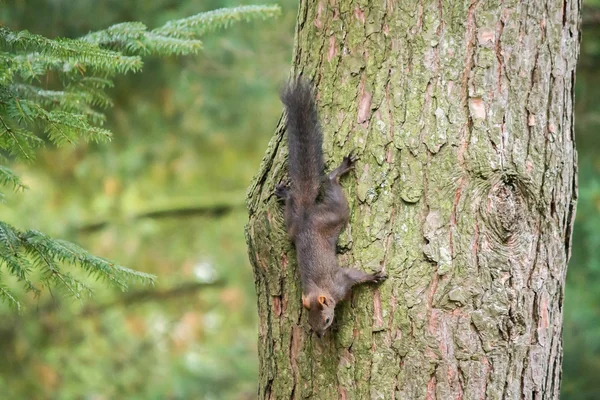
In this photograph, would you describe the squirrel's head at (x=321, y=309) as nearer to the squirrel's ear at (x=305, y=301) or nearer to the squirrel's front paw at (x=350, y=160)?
the squirrel's ear at (x=305, y=301)

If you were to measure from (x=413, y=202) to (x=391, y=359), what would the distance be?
19.9 inches

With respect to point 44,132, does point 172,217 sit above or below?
above

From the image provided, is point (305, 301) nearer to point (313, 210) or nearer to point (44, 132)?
point (313, 210)

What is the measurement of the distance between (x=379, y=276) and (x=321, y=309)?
0.22 meters

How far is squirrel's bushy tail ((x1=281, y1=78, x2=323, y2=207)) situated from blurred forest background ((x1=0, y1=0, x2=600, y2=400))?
111 inches

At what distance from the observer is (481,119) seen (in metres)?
2.31

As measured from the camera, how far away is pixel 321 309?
7.74ft

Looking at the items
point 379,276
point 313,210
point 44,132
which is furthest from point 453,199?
point 44,132

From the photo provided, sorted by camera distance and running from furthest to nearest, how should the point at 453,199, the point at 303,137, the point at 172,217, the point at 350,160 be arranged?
the point at 172,217
the point at 303,137
the point at 350,160
the point at 453,199

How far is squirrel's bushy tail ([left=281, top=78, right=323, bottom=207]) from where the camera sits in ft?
8.22

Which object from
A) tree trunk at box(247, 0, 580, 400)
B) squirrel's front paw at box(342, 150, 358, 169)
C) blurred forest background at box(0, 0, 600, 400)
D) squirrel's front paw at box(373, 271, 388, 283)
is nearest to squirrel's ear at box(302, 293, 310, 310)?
tree trunk at box(247, 0, 580, 400)

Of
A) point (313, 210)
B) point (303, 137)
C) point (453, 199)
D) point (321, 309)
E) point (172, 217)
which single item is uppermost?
point (172, 217)

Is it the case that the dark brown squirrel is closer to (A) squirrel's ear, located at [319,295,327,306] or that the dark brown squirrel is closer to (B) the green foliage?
(A) squirrel's ear, located at [319,295,327,306]

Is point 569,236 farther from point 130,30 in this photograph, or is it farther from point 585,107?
point 585,107
